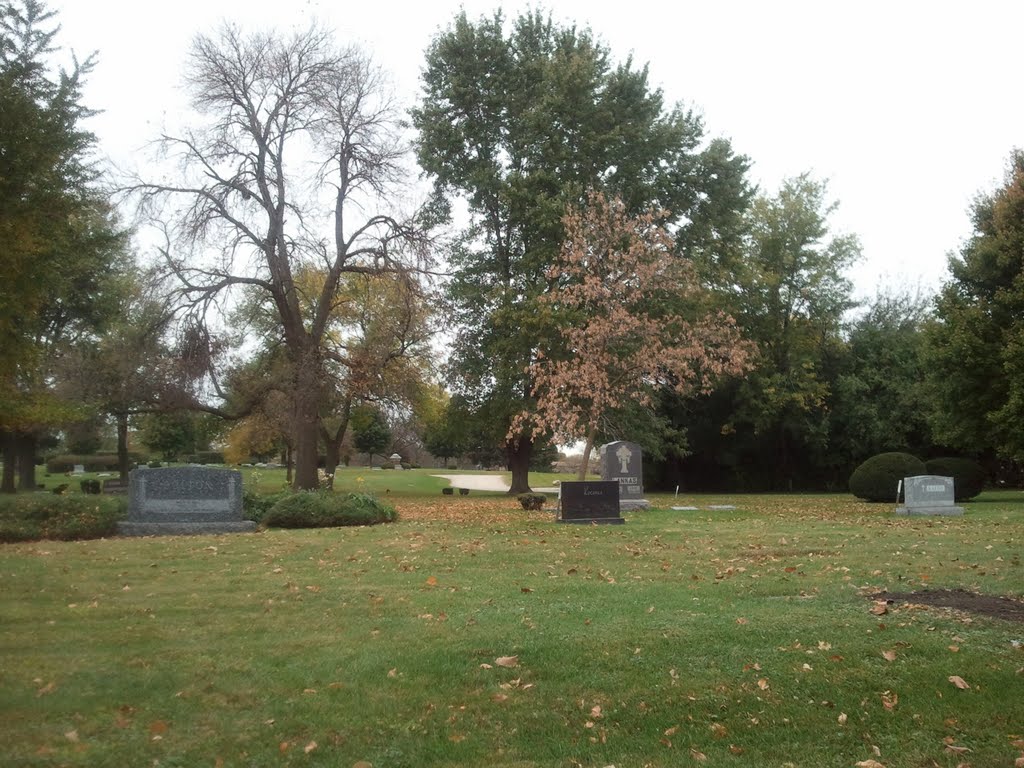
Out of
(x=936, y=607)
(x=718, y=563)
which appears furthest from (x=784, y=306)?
(x=936, y=607)

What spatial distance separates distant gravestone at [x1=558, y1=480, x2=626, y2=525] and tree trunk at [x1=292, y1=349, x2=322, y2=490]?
1006 centimetres

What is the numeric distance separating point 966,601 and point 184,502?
48.7 feet

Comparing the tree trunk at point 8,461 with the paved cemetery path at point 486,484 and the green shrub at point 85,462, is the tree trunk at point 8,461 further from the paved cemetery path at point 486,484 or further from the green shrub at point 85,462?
the green shrub at point 85,462

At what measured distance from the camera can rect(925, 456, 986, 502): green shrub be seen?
100 feet

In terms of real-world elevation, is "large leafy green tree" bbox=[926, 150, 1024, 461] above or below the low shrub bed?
above

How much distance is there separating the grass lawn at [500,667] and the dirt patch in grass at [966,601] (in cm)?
24

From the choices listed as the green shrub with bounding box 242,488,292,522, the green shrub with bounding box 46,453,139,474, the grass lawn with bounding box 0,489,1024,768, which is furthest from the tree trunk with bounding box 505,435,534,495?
the green shrub with bounding box 46,453,139,474

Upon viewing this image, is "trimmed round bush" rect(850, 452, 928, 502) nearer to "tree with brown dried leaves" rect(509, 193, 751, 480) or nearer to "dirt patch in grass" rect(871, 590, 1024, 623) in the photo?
"tree with brown dried leaves" rect(509, 193, 751, 480)

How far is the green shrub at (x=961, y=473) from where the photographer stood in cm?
3059

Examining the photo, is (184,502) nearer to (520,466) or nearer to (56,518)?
(56,518)

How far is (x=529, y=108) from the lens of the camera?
111 feet

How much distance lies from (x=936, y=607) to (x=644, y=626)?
303 cm

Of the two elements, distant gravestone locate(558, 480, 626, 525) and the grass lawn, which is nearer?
the grass lawn

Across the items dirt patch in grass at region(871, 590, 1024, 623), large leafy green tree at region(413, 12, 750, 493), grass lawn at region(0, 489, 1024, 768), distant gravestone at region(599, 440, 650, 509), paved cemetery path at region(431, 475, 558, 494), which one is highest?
large leafy green tree at region(413, 12, 750, 493)
